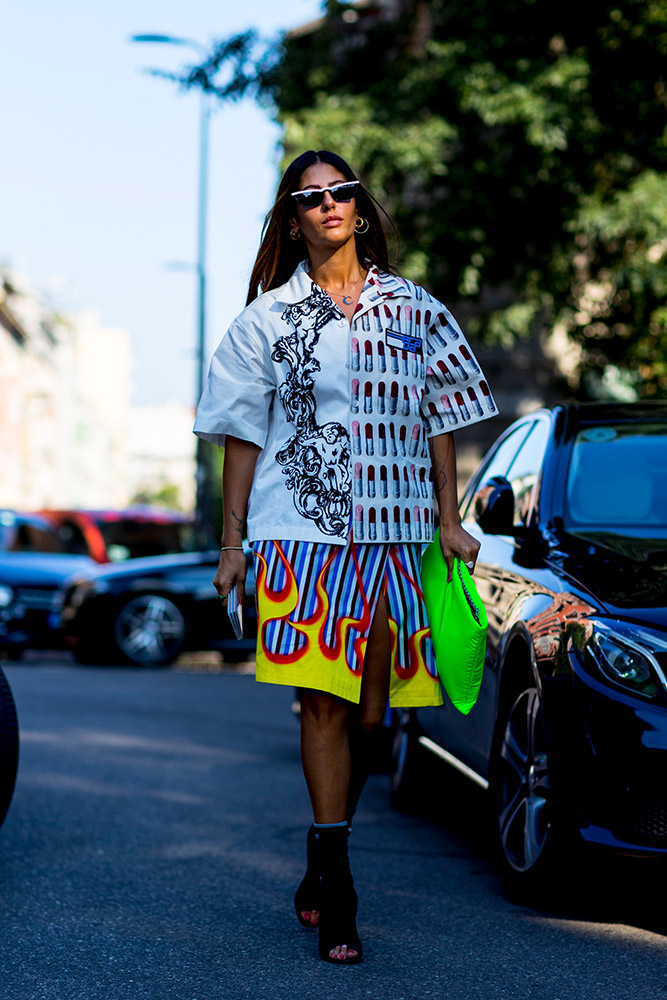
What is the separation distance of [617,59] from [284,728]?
23.8 feet

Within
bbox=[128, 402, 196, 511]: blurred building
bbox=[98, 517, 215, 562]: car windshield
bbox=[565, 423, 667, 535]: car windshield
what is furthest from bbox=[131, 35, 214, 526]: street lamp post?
bbox=[128, 402, 196, 511]: blurred building

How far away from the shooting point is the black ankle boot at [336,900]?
3703 mm

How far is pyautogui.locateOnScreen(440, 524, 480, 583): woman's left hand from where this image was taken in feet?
12.8

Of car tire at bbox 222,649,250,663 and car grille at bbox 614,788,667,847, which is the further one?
car tire at bbox 222,649,250,663

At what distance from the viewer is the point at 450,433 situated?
4.03 meters

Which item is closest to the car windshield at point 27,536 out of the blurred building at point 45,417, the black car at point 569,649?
the black car at point 569,649

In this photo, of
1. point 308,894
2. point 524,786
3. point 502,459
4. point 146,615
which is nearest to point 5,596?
point 146,615

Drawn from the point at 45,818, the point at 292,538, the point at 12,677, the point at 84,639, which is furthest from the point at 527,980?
the point at 84,639

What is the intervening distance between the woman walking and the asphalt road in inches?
9.5

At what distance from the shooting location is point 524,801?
4.39 m

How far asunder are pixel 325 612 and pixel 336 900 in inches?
26.4

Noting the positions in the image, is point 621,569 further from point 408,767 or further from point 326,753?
point 408,767

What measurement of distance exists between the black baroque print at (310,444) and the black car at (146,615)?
9410 millimetres

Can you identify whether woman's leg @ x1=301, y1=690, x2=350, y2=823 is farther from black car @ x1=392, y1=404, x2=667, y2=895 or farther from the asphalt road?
black car @ x1=392, y1=404, x2=667, y2=895
